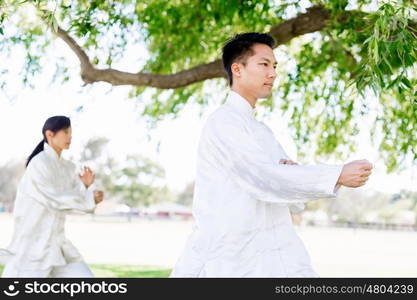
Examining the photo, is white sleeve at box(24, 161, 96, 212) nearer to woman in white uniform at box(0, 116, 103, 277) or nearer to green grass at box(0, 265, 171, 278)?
woman in white uniform at box(0, 116, 103, 277)

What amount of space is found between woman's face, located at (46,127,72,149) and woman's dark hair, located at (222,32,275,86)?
2563 millimetres

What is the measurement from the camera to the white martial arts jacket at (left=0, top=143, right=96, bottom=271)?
4934 millimetres

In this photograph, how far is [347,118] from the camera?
777 centimetres

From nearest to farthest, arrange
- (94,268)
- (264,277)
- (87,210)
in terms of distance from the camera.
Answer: (264,277) < (87,210) < (94,268)

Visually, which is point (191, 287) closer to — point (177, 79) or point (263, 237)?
point (263, 237)

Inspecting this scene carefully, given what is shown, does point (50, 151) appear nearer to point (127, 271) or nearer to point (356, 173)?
point (356, 173)

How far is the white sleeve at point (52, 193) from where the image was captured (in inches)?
189

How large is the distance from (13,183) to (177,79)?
206 feet

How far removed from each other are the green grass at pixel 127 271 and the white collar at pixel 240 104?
6.89m

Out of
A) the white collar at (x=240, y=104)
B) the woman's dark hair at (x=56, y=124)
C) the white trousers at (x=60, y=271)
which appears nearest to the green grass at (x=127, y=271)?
the white trousers at (x=60, y=271)

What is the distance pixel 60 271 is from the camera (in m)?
5.09

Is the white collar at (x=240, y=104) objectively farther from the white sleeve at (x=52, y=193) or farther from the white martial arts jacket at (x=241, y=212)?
the white sleeve at (x=52, y=193)

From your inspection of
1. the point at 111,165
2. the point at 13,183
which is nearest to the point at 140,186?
the point at 111,165

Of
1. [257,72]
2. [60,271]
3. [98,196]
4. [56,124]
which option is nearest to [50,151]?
[56,124]
